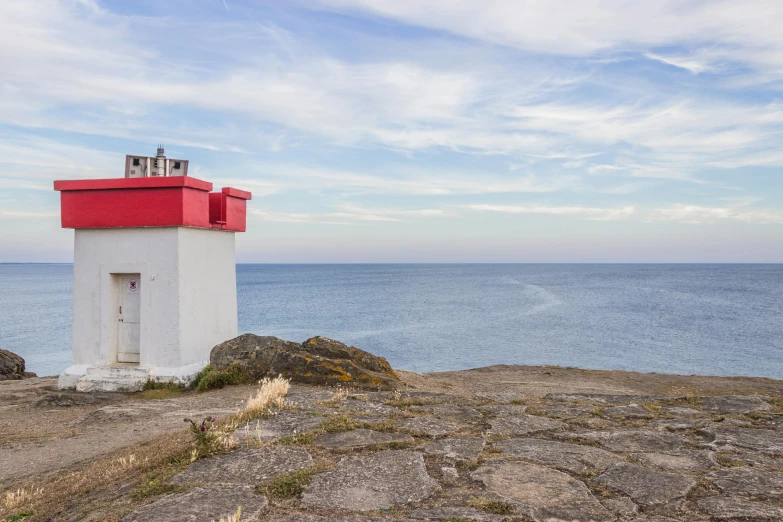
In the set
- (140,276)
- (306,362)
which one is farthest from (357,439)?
(140,276)

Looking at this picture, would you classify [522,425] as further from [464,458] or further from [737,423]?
[737,423]

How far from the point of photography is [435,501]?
3.96 m

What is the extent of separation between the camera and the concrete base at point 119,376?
35.5ft

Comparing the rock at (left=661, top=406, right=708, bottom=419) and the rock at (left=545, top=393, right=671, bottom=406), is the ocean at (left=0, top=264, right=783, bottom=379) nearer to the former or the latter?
the rock at (left=545, top=393, right=671, bottom=406)

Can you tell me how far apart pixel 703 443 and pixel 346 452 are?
342cm

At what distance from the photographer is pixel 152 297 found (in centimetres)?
1108

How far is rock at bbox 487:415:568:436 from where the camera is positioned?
19.6ft

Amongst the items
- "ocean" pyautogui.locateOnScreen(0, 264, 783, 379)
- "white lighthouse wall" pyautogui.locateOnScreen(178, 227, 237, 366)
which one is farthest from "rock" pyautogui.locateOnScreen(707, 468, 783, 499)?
"ocean" pyautogui.locateOnScreen(0, 264, 783, 379)

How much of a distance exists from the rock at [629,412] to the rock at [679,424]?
1.03 ft

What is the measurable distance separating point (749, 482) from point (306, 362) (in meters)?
7.02

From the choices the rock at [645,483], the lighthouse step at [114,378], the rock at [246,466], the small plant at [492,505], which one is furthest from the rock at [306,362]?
the small plant at [492,505]

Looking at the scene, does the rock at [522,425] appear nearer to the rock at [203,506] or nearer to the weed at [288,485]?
the weed at [288,485]

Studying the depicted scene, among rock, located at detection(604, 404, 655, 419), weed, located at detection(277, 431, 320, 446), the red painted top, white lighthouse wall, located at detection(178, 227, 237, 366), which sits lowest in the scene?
rock, located at detection(604, 404, 655, 419)

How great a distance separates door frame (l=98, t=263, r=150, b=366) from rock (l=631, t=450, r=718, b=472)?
9116 millimetres
